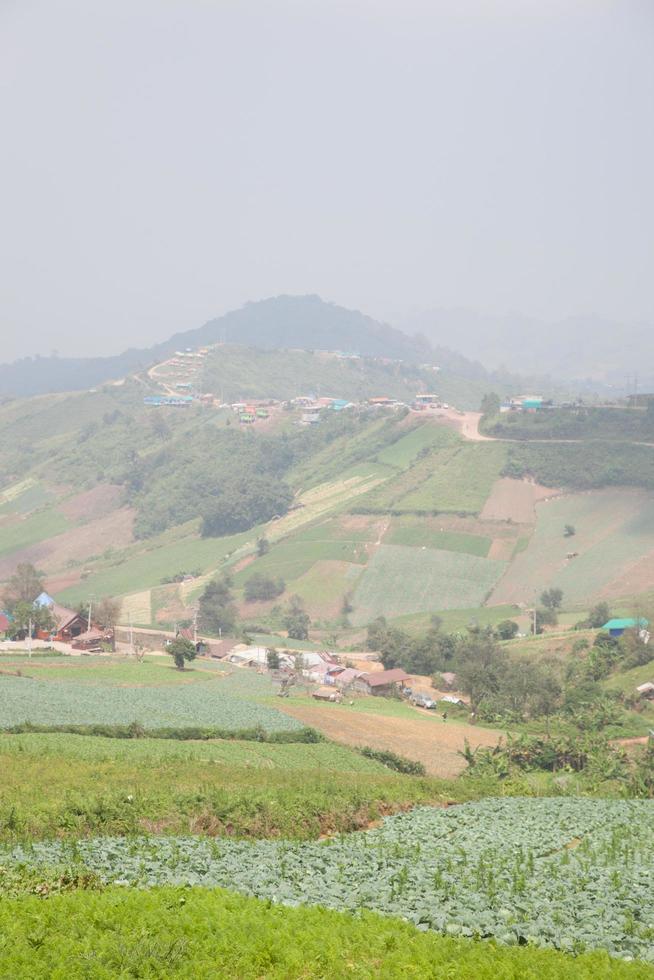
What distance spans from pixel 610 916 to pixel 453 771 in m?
24.9

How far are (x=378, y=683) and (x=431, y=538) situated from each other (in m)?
42.4

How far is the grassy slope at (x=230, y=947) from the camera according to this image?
12625 mm

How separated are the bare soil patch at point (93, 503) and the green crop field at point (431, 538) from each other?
53.8 meters

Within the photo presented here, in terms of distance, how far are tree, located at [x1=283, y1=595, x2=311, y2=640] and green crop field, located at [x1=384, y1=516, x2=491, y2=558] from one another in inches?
590

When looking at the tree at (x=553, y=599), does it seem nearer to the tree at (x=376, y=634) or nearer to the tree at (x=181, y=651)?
the tree at (x=376, y=634)

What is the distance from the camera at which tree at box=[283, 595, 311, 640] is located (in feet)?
303

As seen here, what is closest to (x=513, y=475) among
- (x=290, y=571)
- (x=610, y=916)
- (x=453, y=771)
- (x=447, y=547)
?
(x=447, y=547)

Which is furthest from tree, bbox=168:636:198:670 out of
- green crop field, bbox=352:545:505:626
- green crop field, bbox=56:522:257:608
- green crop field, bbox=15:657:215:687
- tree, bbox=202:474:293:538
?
tree, bbox=202:474:293:538

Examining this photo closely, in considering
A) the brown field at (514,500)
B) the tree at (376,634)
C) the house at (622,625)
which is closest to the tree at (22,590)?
the tree at (376,634)

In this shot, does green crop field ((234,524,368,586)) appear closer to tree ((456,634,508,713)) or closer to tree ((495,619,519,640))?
tree ((495,619,519,640))

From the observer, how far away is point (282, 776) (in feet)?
98.9

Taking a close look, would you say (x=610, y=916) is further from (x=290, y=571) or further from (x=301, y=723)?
(x=290, y=571)

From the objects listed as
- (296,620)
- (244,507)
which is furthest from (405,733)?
(244,507)

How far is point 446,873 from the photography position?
17938 mm
